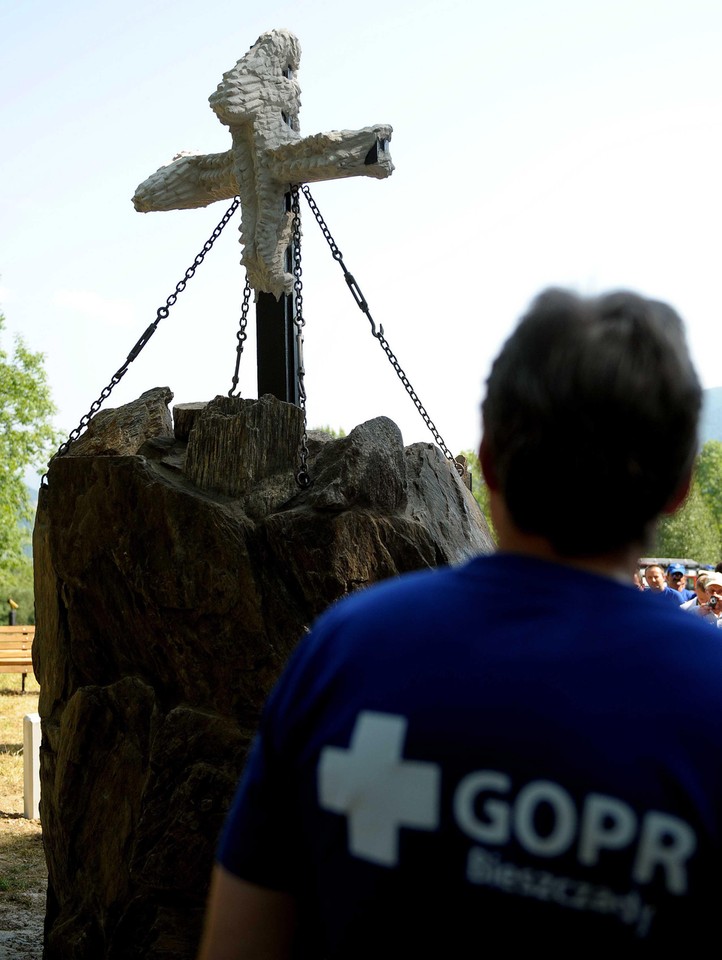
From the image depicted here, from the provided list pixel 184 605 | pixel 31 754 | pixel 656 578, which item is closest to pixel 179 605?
pixel 184 605

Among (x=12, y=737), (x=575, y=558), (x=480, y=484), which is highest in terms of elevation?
(x=480, y=484)

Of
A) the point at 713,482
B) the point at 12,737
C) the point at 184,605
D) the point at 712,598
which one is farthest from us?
the point at 713,482

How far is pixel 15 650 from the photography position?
1307 cm

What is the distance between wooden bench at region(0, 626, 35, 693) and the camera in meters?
12.5

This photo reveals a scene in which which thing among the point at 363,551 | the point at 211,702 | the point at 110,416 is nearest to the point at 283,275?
the point at 110,416

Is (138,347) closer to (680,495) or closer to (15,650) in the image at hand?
(680,495)

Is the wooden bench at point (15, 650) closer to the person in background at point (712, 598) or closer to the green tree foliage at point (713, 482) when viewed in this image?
the person in background at point (712, 598)

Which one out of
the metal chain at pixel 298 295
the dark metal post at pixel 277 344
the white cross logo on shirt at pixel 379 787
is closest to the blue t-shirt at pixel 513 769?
the white cross logo on shirt at pixel 379 787

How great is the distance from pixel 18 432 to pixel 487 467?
20988 millimetres

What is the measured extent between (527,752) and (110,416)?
3.87m

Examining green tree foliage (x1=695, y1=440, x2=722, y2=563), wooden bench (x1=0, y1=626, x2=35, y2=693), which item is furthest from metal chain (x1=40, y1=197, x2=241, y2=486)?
green tree foliage (x1=695, y1=440, x2=722, y2=563)

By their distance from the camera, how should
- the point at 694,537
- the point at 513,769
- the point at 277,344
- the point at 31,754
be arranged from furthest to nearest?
the point at 694,537, the point at 31,754, the point at 277,344, the point at 513,769

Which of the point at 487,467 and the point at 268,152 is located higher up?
the point at 268,152

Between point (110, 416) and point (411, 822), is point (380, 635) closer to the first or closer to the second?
point (411, 822)
